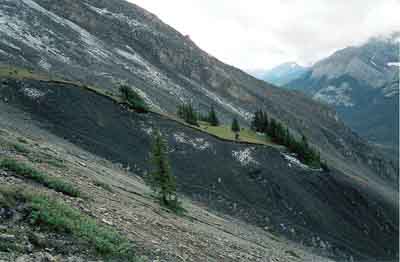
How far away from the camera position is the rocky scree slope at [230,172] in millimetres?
52969

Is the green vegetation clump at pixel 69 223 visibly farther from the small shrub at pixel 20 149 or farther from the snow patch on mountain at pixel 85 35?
the snow patch on mountain at pixel 85 35

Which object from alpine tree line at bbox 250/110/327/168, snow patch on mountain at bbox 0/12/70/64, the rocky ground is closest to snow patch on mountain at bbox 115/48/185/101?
snow patch on mountain at bbox 0/12/70/64

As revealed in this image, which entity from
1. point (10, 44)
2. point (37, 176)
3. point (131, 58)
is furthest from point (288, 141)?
point (37, 176)

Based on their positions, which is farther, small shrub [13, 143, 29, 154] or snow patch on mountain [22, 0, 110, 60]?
snow patch on mountain [22, 0, 110, 60]

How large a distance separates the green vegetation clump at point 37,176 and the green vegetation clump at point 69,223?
319 centimetres

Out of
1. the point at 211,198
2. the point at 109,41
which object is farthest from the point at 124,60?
the point at 211,198

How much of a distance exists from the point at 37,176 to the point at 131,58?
120718 mm

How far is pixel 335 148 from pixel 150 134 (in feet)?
465

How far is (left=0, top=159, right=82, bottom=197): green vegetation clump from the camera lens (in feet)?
57.2

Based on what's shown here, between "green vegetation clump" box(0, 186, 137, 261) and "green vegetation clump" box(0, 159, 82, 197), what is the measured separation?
10.5 feet

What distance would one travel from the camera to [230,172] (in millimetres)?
64188

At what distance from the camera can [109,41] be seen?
14012 centimetres

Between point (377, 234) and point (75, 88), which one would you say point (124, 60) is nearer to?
point (75, 88)

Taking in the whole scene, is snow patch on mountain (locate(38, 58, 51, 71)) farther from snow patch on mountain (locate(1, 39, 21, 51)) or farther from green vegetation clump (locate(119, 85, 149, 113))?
green vegetation clump (locate(119, 85, 149, 113))
